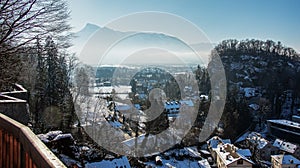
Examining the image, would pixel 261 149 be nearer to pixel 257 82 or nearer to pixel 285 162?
pixel 285 162

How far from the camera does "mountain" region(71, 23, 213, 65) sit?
12820mm

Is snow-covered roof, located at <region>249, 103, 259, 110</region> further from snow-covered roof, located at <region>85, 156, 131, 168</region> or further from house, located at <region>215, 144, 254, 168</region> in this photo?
snow-covered roof, located at <region>85, 156, 131, 168</region>

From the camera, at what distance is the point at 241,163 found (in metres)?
14.7

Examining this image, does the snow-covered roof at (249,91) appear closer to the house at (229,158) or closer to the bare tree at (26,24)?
the house at (229,158)

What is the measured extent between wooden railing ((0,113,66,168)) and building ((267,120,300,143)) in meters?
24.0

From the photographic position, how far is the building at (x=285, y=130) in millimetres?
22109

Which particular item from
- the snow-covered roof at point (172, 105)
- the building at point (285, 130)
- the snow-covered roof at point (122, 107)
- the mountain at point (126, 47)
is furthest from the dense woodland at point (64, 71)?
the snow-covered roof at point (122, 107)

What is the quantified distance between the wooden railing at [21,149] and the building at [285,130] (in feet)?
78.6

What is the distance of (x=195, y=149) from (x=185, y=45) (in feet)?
24.2

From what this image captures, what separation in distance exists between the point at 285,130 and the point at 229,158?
10643 millimetres

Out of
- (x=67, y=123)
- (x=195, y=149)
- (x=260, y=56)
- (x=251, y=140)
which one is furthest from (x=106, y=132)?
(x=260, y=56)

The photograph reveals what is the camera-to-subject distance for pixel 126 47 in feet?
48.0

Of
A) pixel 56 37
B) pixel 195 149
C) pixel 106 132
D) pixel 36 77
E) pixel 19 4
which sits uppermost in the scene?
pixel 19 4

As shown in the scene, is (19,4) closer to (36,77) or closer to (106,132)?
(36,77)
